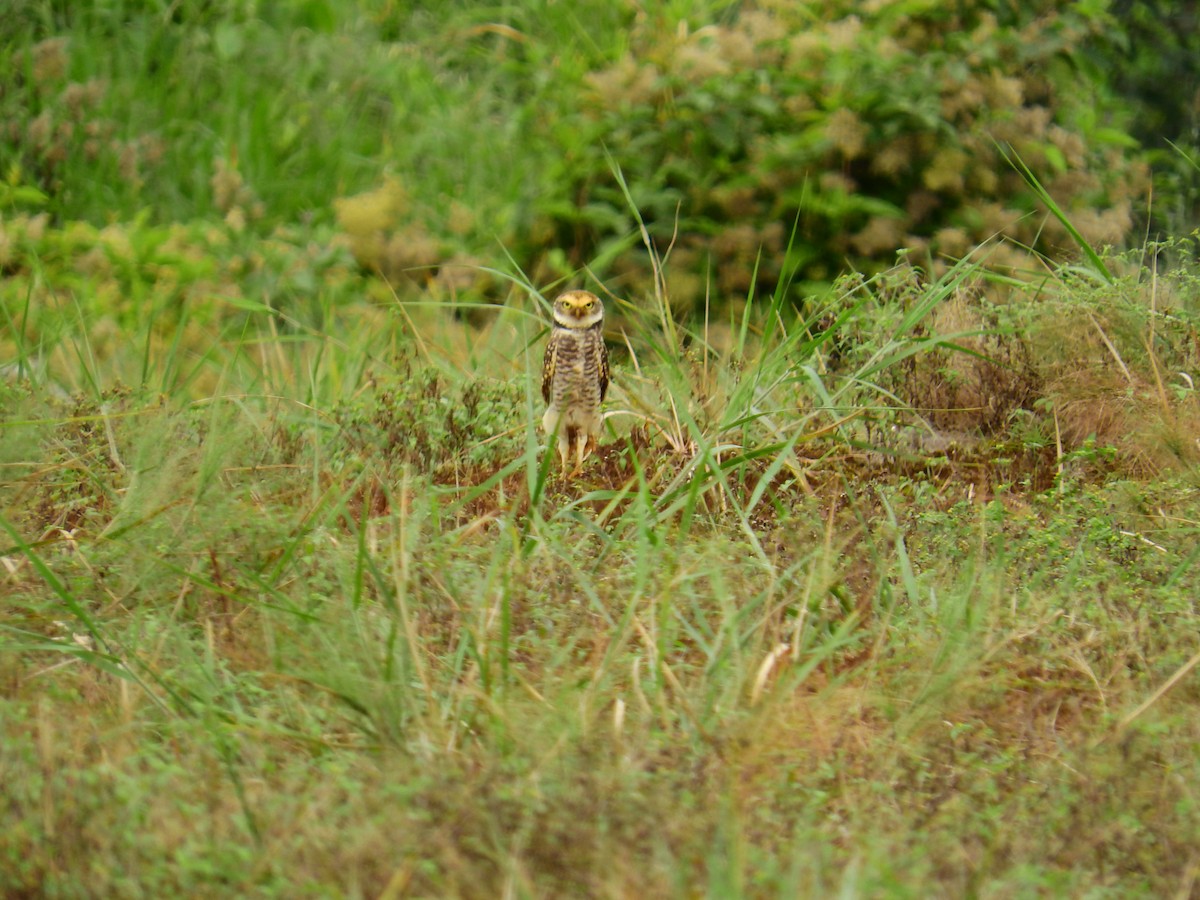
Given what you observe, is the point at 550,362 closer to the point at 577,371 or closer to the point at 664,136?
the point at 577,371

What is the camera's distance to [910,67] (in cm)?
610

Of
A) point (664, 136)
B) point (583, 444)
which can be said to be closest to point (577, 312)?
point (583, 444)

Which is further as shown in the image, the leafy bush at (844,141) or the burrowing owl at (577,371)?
the leafy bush at (844,141)

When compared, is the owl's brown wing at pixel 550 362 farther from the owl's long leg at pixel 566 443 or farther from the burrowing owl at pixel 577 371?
A: the owl's long leg at pixel 566 443

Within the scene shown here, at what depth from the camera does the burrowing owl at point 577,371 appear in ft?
14.5

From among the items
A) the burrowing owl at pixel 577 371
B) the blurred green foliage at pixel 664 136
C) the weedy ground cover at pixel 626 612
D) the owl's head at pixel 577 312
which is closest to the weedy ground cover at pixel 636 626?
the weedy ground cover at pixel 626 612

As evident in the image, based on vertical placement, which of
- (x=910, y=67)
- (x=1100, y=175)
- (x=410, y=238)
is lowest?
(x=410, y=238)

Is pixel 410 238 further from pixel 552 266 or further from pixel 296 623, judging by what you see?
pixel 296 623

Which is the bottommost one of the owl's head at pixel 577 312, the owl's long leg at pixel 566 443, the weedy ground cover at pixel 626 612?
the owl's long leg at pixel 566 443

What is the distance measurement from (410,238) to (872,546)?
385 centimetres

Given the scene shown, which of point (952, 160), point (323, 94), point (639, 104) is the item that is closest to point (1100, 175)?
point (952, 160)

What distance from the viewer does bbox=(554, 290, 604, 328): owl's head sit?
4.46 m

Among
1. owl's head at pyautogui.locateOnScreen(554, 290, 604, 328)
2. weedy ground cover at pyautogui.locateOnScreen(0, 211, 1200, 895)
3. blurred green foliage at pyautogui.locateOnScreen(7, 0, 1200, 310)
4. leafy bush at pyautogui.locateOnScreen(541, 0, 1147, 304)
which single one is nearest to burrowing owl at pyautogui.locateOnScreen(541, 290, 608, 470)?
owl's head at pyautogui.locateOnScreen(554, 290, 604, 328)

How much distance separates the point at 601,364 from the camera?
4473 mm
